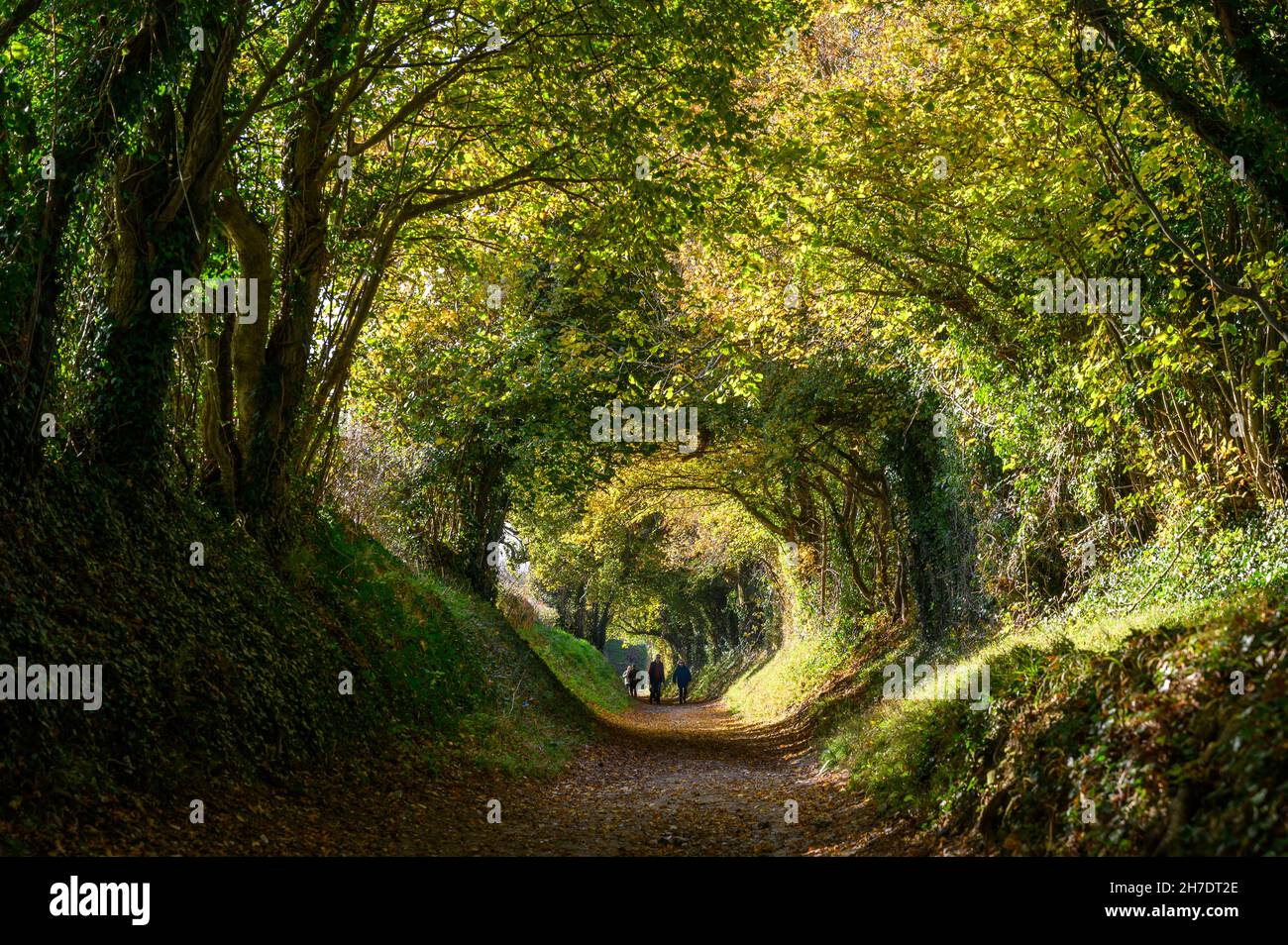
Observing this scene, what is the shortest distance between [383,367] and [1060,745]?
13458mm

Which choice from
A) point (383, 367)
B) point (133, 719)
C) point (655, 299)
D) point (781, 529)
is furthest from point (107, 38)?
point (781, 529)

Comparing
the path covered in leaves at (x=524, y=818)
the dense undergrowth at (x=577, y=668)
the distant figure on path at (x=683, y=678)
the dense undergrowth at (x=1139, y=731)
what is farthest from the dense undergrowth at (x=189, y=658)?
the distant figure on path at (x=683, y=678)

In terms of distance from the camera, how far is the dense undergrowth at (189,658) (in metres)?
5.66

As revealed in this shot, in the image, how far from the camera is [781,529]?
2712 centimetres

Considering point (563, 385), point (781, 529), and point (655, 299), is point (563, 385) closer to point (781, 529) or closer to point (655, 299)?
point (655, 299)

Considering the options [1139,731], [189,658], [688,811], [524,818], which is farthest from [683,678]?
[1139,731]

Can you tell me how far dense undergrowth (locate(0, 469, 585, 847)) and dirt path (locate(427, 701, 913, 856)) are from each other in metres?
1.16

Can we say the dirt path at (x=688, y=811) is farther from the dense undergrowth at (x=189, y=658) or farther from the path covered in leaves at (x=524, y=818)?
the dense undergrowth at (x=189, y=658)

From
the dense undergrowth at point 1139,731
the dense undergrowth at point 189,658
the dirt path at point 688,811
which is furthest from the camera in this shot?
the dirt path at point 688,811

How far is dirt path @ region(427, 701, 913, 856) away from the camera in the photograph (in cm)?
763

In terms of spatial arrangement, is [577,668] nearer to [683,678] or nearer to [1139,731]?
[683,678]

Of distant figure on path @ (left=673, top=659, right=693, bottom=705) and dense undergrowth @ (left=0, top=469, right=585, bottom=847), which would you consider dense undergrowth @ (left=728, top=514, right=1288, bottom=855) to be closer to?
dense undergrowth @ (left=0, top=469, right=585, bottom=847)

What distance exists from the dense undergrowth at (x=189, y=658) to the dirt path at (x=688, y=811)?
1.16 m

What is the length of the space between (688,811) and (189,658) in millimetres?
4995
